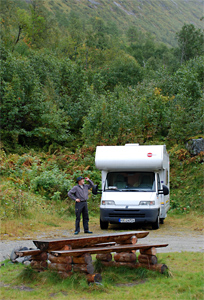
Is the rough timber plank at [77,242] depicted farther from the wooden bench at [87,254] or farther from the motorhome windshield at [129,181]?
the motorhome windshield at [129,181]

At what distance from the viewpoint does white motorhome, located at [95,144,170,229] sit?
12992 mm

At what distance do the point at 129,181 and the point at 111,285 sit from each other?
797cm

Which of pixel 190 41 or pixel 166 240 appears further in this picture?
pixel 190 41

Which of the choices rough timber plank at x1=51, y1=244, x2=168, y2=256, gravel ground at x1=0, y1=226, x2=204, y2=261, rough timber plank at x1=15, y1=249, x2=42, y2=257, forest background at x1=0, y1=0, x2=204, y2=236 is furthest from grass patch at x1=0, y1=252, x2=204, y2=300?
forest background at x1=0, y1=0, x2=204, y2=236

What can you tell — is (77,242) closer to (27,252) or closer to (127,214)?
(27,252)

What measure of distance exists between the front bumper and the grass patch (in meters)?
5.83

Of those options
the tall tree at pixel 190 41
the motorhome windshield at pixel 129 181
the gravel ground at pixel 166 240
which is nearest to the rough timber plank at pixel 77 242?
the gravel ground at pixel 166 240

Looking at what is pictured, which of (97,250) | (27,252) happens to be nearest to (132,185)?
(97,250)

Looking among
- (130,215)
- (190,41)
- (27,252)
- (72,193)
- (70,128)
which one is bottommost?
(130,215)

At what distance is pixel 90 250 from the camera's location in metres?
6.18

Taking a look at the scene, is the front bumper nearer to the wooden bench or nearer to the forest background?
the forest background

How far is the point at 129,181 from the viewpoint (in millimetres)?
13945

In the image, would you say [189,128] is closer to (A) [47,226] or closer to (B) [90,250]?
(A) [47,226]

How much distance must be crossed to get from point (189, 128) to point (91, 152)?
625 cm
